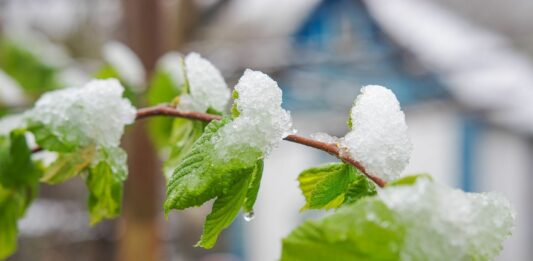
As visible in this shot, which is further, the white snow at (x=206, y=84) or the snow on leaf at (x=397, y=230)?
the white snow at (x=206, y=84)

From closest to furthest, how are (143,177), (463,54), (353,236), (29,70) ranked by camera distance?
(353,236), (29,70), (143,177), (463,54)

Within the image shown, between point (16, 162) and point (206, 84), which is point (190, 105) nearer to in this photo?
point (206, 84)

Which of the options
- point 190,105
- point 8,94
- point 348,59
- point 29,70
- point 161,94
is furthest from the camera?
point 348,59

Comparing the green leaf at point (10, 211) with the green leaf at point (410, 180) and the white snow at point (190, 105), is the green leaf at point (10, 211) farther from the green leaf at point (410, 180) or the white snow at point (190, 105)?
the green leaf at point (410, 180)

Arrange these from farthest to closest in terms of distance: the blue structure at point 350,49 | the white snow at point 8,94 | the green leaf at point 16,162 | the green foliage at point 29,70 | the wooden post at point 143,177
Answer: the blue structure at point 350,49 < the wooden post at point 143,177 < the green foliage at point 29,70 < the white snow at point 8,94 < the green leaf at point 16,162

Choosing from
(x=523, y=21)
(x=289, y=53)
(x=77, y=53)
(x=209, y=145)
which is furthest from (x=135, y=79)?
(x=523, y=21)

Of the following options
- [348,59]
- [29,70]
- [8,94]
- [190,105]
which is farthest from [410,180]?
[348,59]

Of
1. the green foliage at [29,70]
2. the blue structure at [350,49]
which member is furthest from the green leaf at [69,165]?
the blue structure at [350,49]
